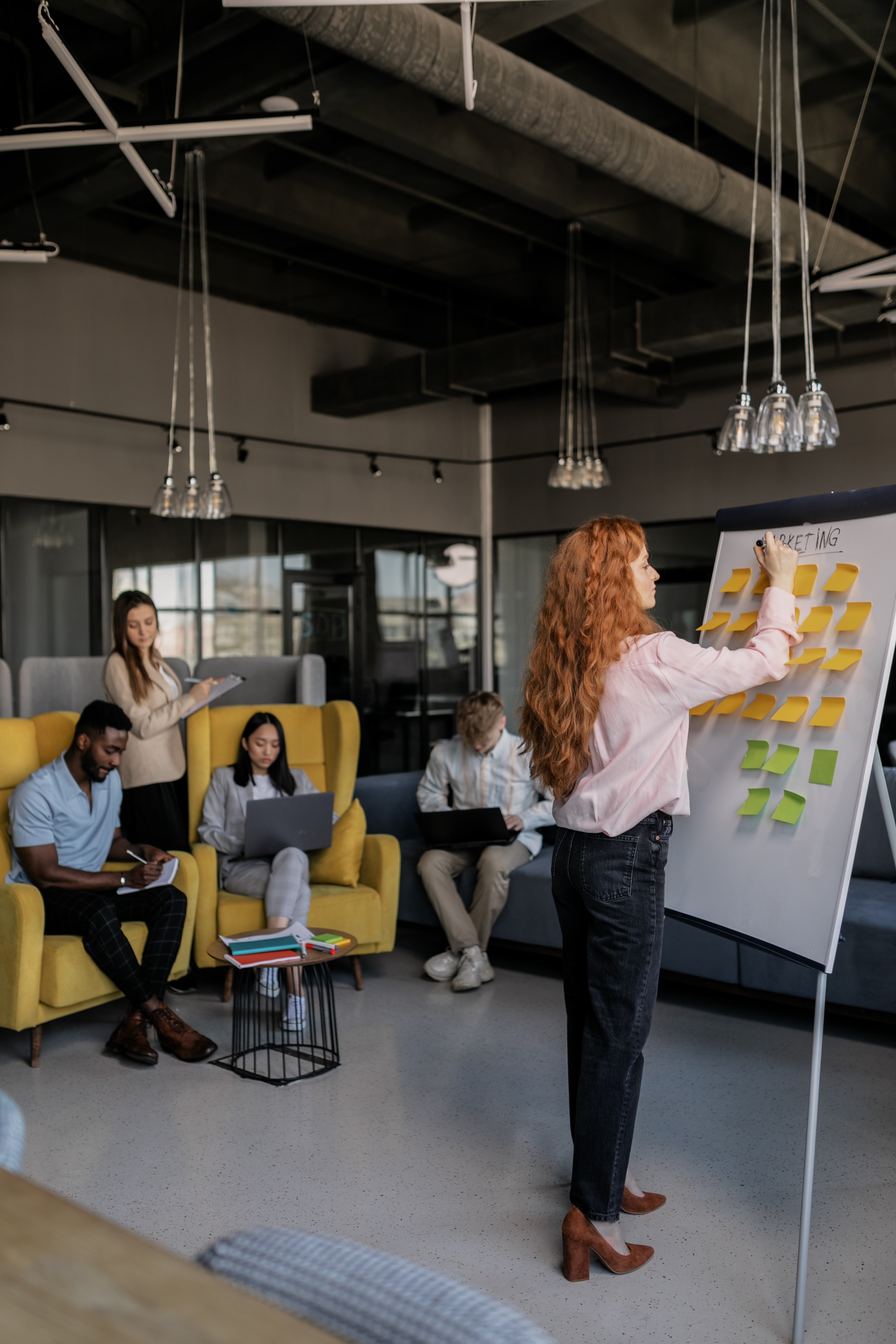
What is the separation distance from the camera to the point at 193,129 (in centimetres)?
367

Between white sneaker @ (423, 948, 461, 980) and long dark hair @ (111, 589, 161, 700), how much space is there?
1.68 metres

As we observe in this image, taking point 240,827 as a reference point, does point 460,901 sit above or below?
below

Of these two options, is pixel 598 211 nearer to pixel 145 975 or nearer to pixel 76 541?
pixel 76 541

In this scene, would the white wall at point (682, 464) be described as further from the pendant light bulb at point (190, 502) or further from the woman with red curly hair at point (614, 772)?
the woman with red curly hair at point (614, 772)

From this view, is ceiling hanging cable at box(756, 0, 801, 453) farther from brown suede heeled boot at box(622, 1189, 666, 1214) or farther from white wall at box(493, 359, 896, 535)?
white wall at box(493, 359, 896, 535)

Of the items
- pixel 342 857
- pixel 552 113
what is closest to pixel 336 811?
pixel 342 857

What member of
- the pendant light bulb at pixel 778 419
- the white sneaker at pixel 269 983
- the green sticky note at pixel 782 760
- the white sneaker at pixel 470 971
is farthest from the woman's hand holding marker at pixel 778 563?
the white sneaker at pixel 470 971

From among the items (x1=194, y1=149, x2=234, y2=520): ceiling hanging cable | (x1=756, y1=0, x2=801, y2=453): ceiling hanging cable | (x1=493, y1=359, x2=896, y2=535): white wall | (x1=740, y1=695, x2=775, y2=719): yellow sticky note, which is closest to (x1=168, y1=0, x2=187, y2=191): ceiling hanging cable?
(x1=194, y1=149, x2=234, y2=520): ceiling hanging cable

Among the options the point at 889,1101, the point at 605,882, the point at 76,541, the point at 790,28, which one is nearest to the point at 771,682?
the point at 605,882

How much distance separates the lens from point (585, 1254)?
2439mm

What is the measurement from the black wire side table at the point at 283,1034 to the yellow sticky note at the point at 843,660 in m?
2.01

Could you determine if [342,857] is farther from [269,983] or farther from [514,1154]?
[514,1154]

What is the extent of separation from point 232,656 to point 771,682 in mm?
5291

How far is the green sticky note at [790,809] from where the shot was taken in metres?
2.45
